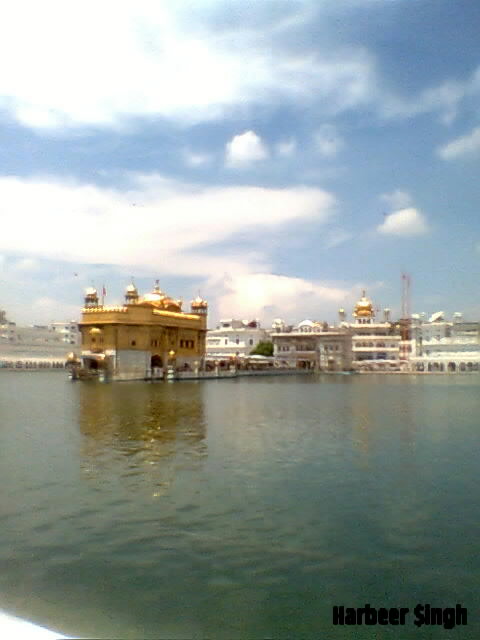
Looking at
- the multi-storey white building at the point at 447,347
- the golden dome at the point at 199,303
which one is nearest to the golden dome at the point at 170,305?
the golden dome at the point at 199,303

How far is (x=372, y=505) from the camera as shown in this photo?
725cm

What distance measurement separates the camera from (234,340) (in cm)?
7281

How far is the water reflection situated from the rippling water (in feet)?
0.28

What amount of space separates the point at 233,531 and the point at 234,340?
2620 inches

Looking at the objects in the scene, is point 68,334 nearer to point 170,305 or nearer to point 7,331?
point 7,331

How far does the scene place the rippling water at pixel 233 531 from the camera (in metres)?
4.63

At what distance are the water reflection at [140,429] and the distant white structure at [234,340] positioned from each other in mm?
49974

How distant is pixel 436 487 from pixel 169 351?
35672 millimetres

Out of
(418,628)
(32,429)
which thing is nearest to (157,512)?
(418,628)

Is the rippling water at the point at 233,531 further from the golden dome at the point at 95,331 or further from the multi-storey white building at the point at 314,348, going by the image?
the multi-storey white building at the point at 314,348

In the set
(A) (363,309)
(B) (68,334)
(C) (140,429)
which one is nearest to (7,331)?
(B) (68,334)

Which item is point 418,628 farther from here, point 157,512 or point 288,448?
point 288,448

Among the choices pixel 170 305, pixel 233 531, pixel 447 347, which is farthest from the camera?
pixel 447 347

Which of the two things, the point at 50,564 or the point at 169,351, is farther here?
the point at 169,351
